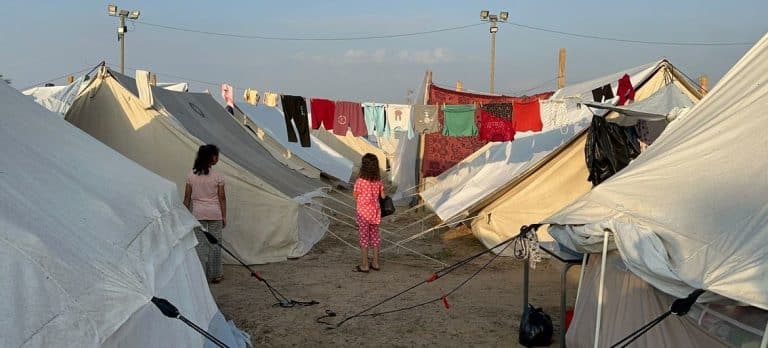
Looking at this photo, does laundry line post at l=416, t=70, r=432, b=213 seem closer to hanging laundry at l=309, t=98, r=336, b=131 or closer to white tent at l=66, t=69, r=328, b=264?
hanging laundry at l=309, t=98, r=336, b=131

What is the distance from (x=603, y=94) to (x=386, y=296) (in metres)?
4.94

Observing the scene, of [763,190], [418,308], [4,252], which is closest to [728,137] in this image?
[763,190]

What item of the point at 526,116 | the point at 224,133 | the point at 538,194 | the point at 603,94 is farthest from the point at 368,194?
the point at 603,94

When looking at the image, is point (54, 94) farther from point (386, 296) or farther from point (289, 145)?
point (386, 296)

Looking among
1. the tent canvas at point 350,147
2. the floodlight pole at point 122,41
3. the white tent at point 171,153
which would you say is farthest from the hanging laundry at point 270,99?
the tent canvas at point 350,147

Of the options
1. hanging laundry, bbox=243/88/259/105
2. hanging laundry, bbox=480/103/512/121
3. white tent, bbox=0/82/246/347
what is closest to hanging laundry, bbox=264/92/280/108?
hanging laundry, bbox=243/88/259/105

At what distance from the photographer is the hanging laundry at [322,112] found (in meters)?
9.35

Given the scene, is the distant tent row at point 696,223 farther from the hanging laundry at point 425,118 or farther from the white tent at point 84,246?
the hanging laundry at point 425,118

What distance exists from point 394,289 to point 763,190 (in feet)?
12.8

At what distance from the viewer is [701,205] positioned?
10.5ft

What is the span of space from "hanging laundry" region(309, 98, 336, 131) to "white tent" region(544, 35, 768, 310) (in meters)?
5.84

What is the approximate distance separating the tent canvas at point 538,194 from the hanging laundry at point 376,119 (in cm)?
237

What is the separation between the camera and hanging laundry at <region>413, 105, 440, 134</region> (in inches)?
371

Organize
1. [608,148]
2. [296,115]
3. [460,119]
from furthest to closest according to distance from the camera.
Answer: [296,115], [460,119], [608,148]
